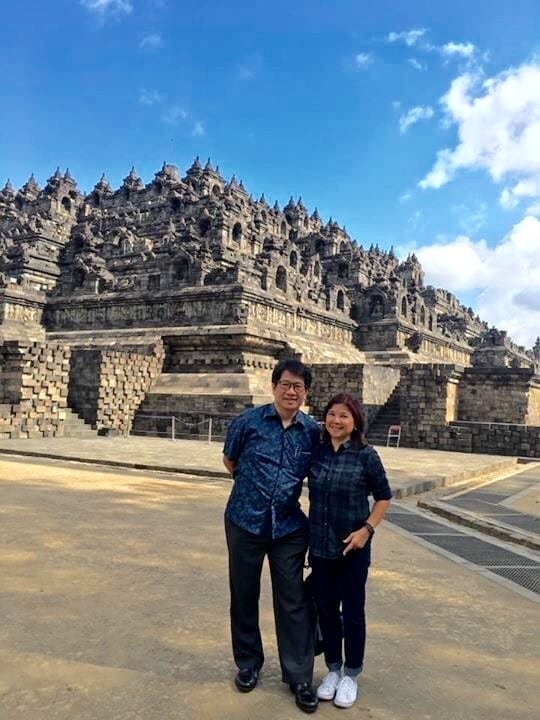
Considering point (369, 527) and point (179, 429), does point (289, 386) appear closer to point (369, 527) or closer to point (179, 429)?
point (369, 527)

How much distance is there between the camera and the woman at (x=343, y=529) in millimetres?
2910

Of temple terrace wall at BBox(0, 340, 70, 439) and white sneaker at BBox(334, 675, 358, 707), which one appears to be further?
temple terrace wall at BBox(0, 340, 70, 439)

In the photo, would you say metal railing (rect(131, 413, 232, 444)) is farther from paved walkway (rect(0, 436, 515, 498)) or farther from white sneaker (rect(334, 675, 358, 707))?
white sneaker (rect(334, 675, 358, 707))

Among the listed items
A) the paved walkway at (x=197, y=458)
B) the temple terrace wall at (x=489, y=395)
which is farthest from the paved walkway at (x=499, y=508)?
the temple terrace wall at (x=489, y=395)

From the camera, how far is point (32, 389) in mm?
17109

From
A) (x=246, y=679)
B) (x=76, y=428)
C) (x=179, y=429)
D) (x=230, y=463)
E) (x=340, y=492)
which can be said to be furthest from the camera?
(x=179, y=429)

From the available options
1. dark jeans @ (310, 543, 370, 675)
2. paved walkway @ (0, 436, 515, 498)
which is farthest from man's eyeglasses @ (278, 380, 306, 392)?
paved walkway @ (0, 436, 515, 498)

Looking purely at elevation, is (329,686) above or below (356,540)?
below

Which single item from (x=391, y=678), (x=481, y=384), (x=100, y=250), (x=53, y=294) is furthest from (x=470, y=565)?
(x=100, y=250)

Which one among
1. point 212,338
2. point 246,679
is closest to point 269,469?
point 246,679

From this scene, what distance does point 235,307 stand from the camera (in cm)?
2203

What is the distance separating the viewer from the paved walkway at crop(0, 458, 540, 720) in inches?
106

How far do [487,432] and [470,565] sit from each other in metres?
12.6

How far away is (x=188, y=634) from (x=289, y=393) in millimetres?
1564
